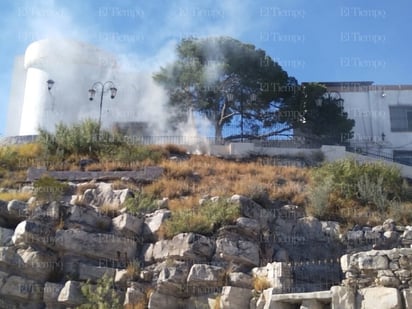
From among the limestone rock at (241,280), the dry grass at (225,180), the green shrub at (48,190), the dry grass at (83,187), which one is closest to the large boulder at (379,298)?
the limestone rock at (241,280)

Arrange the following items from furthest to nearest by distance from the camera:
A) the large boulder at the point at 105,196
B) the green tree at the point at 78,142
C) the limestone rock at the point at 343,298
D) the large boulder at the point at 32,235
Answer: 1. the green tree at the point at 78,142
2. the large boulder at the point at 105,196
3. the large boulder at the point at 32,235
4. the limestone rock at the point at 343,298

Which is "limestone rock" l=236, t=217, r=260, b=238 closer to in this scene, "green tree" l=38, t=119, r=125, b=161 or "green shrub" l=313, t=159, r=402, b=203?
"green shrub" l=313, t=159, r=402, b=203

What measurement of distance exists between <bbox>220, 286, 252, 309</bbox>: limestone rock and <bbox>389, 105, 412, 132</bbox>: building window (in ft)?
68.5

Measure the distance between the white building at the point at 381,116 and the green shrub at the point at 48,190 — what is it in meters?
17.3

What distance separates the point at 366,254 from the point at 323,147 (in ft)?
49.6

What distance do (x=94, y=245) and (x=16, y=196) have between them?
12.6 feet

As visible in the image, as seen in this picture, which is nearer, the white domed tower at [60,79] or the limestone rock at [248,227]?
the limestone rock at [248,227]

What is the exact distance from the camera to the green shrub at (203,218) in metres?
12.5

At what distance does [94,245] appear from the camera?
12.2m

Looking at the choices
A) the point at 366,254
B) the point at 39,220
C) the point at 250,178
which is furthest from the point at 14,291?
the point at 250,178

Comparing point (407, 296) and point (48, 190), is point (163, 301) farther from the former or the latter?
point (48, 190)

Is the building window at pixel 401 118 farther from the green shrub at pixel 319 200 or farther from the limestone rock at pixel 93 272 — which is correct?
the limestone rock at pixel 93 272

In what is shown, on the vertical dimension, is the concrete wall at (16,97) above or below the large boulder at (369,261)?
above

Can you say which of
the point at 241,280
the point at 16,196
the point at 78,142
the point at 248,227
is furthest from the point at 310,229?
the point at 78,142
